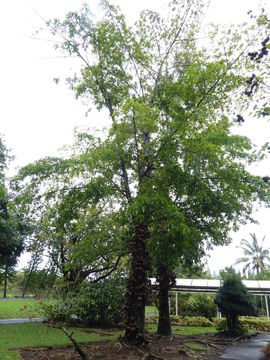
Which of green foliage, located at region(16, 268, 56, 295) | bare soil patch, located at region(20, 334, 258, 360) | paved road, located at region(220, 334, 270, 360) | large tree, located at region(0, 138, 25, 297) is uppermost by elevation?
large tree, located at region(0, 138, 25, 297)

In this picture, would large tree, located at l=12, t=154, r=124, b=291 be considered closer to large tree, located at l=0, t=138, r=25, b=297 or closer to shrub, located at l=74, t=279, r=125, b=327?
large tree, located at l=0, t=138, r=25, b=297

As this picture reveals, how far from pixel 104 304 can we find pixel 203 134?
10.3 m

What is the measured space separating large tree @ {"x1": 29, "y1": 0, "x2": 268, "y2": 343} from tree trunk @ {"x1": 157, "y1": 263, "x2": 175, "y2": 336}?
2.83 meters

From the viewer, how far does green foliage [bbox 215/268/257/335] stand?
13.2 metres

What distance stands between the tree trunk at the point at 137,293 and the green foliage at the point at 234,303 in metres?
6.26

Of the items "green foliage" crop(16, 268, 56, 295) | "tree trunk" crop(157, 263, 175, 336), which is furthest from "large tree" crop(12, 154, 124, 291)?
"tree trunk" crop(157, 263, 175, 336)

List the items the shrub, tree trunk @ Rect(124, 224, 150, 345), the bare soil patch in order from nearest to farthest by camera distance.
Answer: the bare soil patch → tree trunk @ Rect(124, 224, 150, 345) → the shrub

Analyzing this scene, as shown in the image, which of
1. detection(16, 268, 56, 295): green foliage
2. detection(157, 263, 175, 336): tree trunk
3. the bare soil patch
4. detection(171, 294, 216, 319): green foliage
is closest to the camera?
the bare soil patch

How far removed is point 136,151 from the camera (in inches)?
340

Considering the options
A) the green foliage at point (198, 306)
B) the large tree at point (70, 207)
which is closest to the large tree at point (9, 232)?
the large tree at point (70, 207)

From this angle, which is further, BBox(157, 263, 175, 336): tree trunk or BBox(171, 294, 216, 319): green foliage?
BBox(171, 294, 216, 319): green foliage

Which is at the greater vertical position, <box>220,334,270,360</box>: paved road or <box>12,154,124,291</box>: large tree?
<box>12,154,124,291</box>: large tree

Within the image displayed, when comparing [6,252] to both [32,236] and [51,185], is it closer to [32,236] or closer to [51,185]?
[32,236]

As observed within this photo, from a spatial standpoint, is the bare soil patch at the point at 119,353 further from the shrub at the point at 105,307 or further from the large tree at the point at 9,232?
the large tree at the point at 9,232
